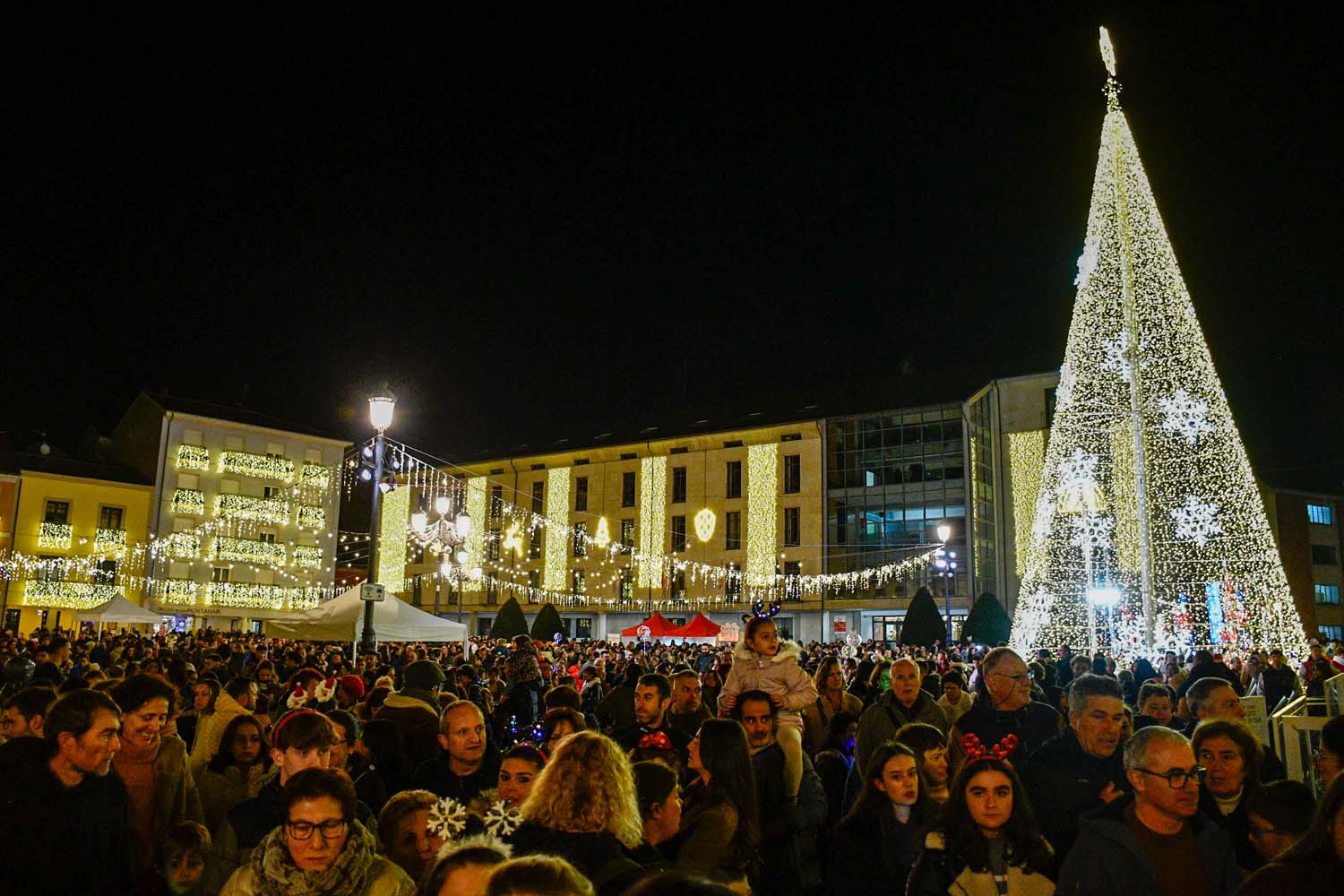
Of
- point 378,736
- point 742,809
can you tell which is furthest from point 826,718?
point 742,809

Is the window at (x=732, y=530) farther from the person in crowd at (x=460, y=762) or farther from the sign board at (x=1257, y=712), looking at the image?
the person in crowd at (x=460, y=762)

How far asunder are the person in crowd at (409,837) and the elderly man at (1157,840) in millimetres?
2459

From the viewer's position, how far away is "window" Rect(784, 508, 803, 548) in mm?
52500

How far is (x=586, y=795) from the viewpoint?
355 cm

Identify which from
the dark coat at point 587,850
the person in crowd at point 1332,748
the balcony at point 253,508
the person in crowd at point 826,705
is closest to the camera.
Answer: the dark coat at point 587,850

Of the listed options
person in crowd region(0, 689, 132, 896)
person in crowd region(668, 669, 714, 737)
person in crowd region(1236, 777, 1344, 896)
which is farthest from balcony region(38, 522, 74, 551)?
person in crowd region(1236, 777, 1344, 896)

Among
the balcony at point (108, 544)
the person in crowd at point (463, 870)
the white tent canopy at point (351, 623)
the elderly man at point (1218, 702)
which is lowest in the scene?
the person in crowd at point (463, 870)

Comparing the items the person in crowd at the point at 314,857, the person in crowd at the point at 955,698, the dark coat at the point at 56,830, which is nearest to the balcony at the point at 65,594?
the person in crowd at the point at 955,698

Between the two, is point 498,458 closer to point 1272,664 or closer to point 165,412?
point 165,412

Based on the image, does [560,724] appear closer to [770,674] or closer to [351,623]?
[770,674]

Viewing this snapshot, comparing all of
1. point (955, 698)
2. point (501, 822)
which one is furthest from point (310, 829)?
point (955, 698)

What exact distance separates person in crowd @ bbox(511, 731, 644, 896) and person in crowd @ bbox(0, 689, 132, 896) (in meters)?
2.20

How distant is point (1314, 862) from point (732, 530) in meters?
51.8

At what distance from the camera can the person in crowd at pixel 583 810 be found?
3.46m
